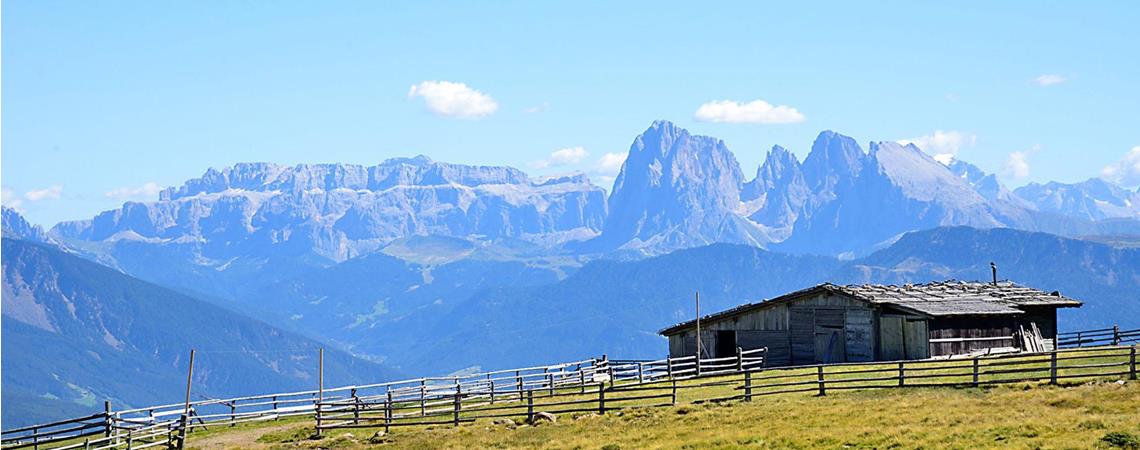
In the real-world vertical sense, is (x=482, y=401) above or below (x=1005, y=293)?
below

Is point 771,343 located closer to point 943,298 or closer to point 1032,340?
point 943,298

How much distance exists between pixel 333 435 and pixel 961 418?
80.3ft

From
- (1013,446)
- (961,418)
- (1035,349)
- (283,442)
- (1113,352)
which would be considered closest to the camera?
(1013,446)

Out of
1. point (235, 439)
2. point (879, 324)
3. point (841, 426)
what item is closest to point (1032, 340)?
point (879, 324)

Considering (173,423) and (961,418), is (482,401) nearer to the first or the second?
(173,423)

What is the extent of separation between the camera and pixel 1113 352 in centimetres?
6091

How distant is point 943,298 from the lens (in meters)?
71.2

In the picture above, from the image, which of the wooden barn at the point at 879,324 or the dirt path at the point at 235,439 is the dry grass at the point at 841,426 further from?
the wooden barn at the point at 879,324

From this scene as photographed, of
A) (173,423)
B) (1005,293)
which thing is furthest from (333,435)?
(1005,293)

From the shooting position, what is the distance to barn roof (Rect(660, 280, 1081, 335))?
67.9 m

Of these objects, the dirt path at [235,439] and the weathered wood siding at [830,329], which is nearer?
the dirt path at [235,439]

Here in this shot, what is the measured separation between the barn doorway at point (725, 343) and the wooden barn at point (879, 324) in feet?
0.18

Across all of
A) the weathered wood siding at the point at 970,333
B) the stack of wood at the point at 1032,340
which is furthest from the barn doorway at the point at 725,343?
the stack of wood at the point at 1032,340

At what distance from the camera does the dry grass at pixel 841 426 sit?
38625 mm
